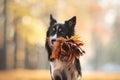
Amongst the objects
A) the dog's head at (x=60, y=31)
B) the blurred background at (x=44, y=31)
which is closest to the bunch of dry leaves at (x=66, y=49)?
the dog's head at (x=60, y=31)

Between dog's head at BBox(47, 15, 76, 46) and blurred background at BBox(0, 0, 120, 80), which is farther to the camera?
blurred background at BBox(0, 0, 120, 80)

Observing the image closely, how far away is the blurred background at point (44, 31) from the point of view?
7.24 feet

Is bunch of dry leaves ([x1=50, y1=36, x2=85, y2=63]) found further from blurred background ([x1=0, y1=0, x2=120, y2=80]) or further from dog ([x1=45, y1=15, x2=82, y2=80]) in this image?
blurred background ([x1=0, y1=0, x2=120, y2=80])

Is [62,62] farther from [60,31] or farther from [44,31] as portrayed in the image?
[44,31]

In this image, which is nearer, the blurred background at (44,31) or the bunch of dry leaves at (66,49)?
the bunch of dry leaves at (66,49)

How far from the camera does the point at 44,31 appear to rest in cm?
221

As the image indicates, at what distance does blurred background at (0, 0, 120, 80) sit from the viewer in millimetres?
2207

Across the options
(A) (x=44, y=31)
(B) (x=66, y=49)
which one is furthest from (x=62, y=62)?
(A) (x=44, y=31)

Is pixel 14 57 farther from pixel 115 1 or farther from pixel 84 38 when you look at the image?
pixel 115 1

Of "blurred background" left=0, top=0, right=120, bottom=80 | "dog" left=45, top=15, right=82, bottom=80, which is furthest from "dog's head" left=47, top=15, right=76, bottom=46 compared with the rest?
"blurred background" left=0, top=0, right=120, bottom=80

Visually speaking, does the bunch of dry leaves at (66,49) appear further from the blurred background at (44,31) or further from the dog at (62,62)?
the blurred background at (44,31)

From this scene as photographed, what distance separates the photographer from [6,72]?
2.20 m

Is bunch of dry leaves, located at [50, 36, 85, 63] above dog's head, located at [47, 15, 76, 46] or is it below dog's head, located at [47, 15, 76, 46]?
below

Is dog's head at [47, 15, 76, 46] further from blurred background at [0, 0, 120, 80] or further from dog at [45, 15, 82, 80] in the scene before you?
blurred background at [0, 0, 120, 80]
